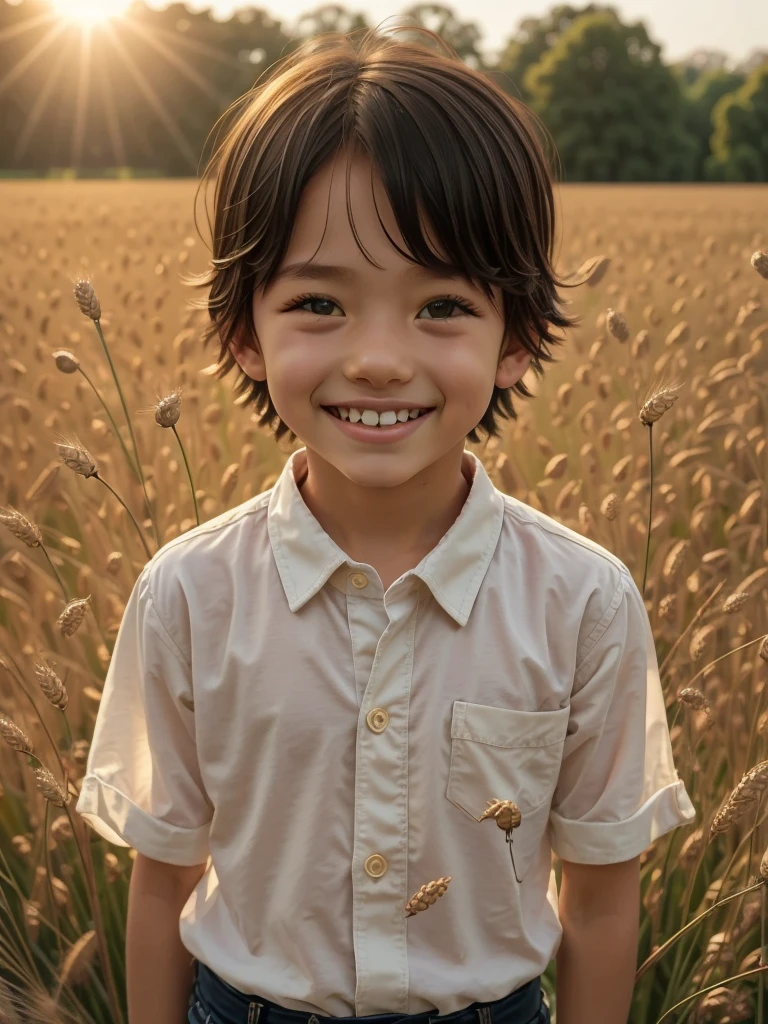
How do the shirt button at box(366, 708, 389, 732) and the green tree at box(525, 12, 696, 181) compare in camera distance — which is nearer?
the shirt button at box(366, 708, 389, 732)

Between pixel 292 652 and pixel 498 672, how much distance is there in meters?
0.22

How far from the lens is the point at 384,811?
3.72ft

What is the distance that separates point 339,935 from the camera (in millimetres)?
1159

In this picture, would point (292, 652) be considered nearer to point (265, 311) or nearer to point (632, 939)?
point (265, 311)

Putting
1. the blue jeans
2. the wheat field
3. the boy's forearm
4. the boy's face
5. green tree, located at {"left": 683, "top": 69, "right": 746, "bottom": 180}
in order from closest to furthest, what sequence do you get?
the boy's face
the blue jeans
the boy's forearm
the wheat field
green tree, located at {"left": 683, "top": 69, "right": 746, "bottom": 180}

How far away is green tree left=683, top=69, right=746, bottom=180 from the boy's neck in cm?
2324

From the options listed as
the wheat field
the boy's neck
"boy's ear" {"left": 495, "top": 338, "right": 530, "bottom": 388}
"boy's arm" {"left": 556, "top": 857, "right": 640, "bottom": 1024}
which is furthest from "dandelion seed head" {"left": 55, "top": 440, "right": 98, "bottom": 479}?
"boy's arm" {"left": 556, "top": 857, "right": 640, "bottom": 1024}

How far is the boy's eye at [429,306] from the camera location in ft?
3.56

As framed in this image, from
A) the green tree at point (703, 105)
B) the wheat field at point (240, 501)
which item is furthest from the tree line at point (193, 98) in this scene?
the wheat field at point (240, 501)

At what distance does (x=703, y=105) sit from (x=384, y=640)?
26.3 meters

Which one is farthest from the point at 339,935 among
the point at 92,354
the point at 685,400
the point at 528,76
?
the point at 528,76

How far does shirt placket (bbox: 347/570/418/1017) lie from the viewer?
1122 millimetres

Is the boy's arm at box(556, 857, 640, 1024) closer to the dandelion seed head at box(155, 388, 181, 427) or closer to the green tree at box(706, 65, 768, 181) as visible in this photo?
the dandelion seed head at box(155, 388, 181, 427)

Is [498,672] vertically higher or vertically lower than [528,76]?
lower
